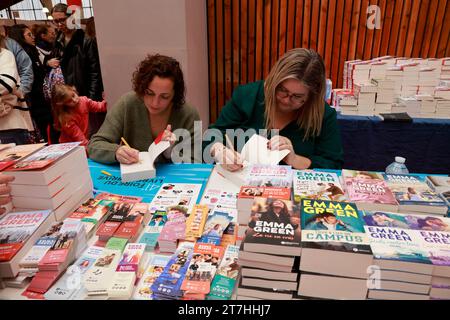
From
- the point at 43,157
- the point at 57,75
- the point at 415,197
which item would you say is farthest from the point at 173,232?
the point at 57,75

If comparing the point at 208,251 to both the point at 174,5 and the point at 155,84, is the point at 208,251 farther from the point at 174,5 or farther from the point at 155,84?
the point at 174,5

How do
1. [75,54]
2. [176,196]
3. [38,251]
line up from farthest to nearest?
[75,54], [176,196], [38,251]

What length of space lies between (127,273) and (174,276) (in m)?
0.16

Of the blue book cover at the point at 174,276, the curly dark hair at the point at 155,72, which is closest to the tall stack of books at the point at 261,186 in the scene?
the blue book cover at the point at 174,276

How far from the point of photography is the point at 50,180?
136 cm

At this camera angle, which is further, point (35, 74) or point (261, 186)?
point (35, 74)

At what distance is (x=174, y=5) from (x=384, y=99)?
8.65 feet

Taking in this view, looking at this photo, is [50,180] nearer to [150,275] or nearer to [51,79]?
[150,275]

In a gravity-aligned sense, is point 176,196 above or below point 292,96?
below

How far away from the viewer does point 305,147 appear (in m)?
2.24

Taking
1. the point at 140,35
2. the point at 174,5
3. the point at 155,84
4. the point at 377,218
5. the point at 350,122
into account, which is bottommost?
the point at 350,122

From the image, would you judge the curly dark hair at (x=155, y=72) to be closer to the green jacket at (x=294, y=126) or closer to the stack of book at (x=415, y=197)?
the green jacket at (x=294, y=126)
